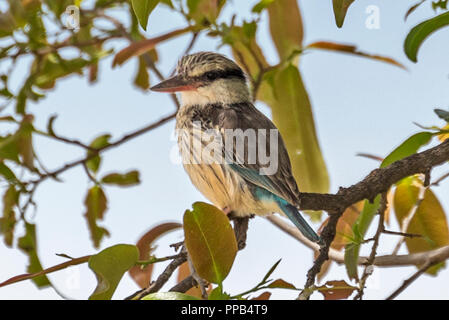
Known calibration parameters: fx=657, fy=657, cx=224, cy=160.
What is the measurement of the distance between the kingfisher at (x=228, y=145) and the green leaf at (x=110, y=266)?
2.19 ft

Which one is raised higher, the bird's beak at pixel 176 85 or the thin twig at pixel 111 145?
the bird's beak at pixel 176 85

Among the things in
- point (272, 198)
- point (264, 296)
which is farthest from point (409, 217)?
point (264, 296)

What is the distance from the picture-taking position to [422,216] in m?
2.12

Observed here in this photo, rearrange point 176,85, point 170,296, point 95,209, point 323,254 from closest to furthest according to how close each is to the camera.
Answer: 1. point 170,296
2. point 323,254
3. point 95,209
4. point 176,85

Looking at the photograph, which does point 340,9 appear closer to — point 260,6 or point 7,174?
point 260,6

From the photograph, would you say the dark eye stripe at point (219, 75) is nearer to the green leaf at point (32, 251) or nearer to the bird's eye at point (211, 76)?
the bird's eye at point (211, 76)

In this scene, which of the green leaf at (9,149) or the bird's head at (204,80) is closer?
the green leaf at (9,149)

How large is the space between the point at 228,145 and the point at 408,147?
61 cm

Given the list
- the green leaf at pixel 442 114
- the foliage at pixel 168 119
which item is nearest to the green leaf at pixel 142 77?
the foliage at pixel 168 119

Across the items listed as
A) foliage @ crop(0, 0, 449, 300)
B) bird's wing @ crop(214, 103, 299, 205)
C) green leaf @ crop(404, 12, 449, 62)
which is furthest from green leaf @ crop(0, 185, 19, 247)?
green leaf @ crop(404, 12, 449, 62)

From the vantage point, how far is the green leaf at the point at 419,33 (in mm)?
1827
